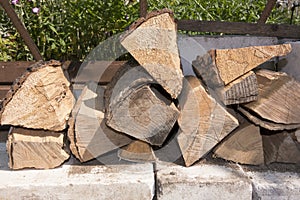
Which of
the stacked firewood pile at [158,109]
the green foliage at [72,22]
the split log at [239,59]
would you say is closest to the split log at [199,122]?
the stacked firewood pile at [158,109]

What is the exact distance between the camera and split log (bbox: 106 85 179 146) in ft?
5.09

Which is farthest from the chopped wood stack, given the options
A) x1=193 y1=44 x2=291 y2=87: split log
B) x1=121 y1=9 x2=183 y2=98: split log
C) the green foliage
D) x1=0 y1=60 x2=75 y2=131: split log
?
the green foliage

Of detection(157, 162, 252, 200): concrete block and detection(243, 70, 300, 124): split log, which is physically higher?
detection(243, 70, 300, 124): split log

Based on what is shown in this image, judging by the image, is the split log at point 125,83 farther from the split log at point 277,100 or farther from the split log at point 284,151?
the split log at point 284,151

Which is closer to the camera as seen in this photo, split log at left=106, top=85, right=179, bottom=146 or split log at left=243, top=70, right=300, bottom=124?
split log at left=106, top=85, right=179, bottom=146

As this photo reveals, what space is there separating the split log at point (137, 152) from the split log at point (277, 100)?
47cm

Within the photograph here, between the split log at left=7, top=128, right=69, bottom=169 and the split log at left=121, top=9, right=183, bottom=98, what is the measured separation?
501 mm

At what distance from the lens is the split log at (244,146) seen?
1.70 m

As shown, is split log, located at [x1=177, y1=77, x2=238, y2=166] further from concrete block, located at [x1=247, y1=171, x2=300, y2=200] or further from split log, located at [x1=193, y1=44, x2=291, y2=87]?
concrete block, located at [x1=247, y1=171, x2=300, y2=200]

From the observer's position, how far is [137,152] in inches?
67.3

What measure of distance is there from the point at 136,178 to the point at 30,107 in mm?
515

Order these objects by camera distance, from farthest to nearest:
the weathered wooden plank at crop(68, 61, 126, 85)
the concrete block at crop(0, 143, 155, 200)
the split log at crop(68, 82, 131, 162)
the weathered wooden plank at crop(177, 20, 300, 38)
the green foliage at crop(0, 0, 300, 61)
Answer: the green foliage at crop(0, 0, 300, 61) < the weathered wooden plank at crop(177, 20, 300, 38) < the weathered wooden plank at crop(68, 61, 126, 85) < the split log at crop(68, 82, 131, 162) < the concrete block at crop(0, 143, 155, 200)

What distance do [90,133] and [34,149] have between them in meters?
0.24

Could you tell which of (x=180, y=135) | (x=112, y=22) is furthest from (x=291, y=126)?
(x=112, y=22)
